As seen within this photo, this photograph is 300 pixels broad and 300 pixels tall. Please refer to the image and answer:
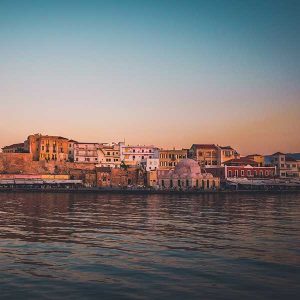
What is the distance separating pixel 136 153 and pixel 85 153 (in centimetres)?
1526

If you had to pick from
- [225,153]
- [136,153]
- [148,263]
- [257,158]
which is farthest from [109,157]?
[148,263]

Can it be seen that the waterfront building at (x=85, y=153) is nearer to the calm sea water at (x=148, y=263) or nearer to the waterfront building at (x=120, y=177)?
the waterfront building at (x=120, y=177)

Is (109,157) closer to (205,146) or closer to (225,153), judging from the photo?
(205,146)

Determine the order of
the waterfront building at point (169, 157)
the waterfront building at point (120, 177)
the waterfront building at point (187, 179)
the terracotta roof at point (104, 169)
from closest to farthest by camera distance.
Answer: the waterfront building at point (187, 179), the waterfront building at point (120, 177), the terracotta roof at point (104, 169), the waterfront building at point (169, 157)

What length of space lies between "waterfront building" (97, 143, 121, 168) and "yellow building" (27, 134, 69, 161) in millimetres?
11566

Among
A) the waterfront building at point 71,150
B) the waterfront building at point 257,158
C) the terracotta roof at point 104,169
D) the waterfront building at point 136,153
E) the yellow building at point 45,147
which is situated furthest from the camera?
the waterfront building at point 257,158

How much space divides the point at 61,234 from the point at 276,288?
51.1 ft

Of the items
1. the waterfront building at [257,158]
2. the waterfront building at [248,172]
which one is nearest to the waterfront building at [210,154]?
the waterfront building at [257,158]

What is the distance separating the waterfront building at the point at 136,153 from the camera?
126812 millimetres

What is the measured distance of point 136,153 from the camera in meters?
128

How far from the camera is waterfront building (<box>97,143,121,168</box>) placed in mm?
124812

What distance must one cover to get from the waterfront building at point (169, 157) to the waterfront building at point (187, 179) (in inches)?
455

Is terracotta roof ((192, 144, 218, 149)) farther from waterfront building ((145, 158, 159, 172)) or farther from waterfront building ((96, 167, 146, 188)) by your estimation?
waterfront building ((96, 167, 146, 188))

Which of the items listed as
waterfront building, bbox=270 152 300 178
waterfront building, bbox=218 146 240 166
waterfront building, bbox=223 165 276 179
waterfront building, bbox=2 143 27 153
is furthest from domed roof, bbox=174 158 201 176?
waterfront building, bbox=2 143 27 153
